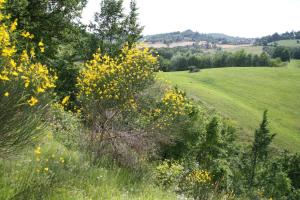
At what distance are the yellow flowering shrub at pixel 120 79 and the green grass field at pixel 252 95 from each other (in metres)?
55.6

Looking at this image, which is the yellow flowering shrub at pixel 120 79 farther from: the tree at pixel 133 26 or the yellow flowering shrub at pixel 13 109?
the tree at pixel 133 26

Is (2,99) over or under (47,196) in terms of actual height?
over

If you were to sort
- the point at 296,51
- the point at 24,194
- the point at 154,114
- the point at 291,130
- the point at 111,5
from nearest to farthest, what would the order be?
the point at 24,194
the point at 154,114
the point at 111,5
the point at 291,130
the point at 296,51

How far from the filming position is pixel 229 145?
58.2 metres

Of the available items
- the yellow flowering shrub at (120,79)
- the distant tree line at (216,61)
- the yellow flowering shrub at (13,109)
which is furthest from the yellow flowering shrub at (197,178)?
the distant tree line at (216,61)

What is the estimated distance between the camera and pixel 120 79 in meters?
12.3

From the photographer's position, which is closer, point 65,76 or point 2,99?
point 2,99

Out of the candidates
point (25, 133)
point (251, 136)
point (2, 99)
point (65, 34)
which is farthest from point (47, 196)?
point (251, 136)

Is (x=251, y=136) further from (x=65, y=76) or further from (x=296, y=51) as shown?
(x=296, y=51)

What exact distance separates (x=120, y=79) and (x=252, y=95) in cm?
9090

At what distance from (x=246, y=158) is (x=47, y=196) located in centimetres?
6252

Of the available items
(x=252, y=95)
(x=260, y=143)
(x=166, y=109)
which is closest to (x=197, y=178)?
(x=166, y=109)

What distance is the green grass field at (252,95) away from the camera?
3078 inches

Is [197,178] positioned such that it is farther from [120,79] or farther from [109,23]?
[109,23]
